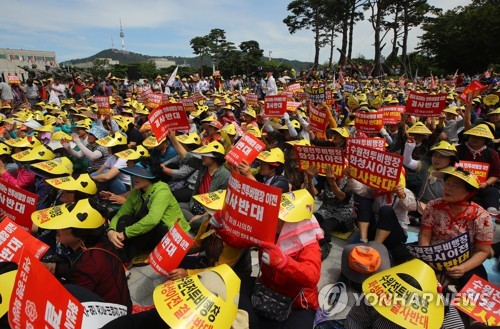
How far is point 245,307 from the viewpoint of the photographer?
7.92ft

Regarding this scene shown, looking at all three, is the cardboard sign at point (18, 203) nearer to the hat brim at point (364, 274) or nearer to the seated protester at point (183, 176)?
the seated protester at point (183, 176)

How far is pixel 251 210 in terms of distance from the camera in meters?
2.61

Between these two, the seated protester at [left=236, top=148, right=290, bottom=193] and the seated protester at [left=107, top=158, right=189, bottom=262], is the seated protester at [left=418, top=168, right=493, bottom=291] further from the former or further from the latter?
the seated protester at [left=107, top=158, right=189, bottom=262]

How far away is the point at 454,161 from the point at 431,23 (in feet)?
167

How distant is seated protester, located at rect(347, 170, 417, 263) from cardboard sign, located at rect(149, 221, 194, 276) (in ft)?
8.21

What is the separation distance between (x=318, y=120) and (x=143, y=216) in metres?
4.17

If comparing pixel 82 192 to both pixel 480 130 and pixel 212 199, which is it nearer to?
pixel 212 199

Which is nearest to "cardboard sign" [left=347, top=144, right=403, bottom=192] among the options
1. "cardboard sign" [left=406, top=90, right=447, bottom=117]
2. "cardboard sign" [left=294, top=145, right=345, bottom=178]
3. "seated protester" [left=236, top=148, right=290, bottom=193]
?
"cardboard sign" [left=294, top=145, right=345, bottom=178]

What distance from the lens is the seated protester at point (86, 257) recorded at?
255 cm

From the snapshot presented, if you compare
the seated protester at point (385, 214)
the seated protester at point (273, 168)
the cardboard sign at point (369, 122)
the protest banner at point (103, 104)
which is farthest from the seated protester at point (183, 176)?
the protest banner at point (103, 104)

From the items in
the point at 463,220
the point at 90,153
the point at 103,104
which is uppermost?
the point at 103,104

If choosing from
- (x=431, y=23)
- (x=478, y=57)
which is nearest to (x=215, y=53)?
(x=431, y=23)

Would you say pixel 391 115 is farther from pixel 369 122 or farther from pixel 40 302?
pixel 40 302

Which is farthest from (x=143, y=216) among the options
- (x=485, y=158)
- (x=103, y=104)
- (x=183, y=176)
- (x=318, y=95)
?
(x=103, y=104)
